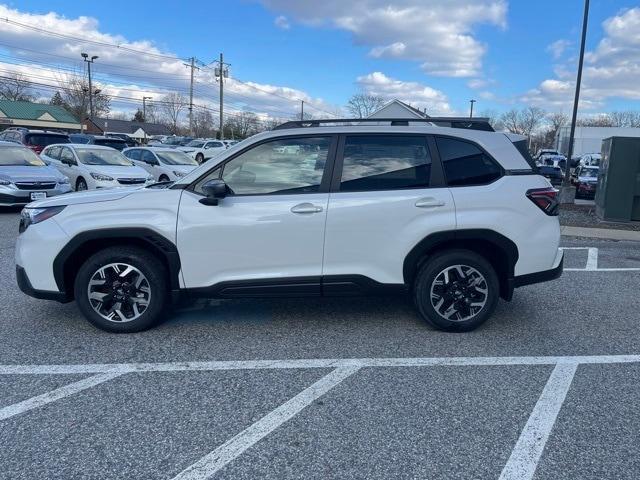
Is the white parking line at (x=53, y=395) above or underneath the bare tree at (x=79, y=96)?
underneath

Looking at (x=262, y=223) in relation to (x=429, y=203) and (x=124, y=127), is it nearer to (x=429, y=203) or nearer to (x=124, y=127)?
(x=429, y=203)

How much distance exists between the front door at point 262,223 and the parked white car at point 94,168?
908 centimetres

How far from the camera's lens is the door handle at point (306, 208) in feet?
14.2

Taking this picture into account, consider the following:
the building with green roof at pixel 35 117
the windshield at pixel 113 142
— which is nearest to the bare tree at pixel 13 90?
the building with green roof at pixel 35 117

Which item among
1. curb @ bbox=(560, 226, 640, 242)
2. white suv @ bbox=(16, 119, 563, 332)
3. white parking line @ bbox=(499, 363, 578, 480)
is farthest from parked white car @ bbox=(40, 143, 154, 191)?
white parking line @ bbox=(499, 363, 578, 480)

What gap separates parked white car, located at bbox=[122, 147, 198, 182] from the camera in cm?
1644

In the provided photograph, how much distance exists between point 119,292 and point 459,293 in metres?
3.00

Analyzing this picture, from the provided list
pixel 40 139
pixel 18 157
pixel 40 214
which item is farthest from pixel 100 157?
pixel 40 214

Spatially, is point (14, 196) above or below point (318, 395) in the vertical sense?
above

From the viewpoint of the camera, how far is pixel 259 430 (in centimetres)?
305

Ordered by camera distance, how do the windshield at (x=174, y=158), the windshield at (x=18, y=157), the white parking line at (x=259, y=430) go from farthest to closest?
the windshield at (x=174, y=158), the windshield at (x=18, y=157), the white parking line at (x=259, y=430)

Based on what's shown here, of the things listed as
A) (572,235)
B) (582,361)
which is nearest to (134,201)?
(582,361)

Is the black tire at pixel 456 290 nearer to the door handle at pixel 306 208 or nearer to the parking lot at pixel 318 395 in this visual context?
the parking lot at pixel 318 395

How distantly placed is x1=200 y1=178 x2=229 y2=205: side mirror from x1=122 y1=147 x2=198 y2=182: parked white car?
12.3 meters
